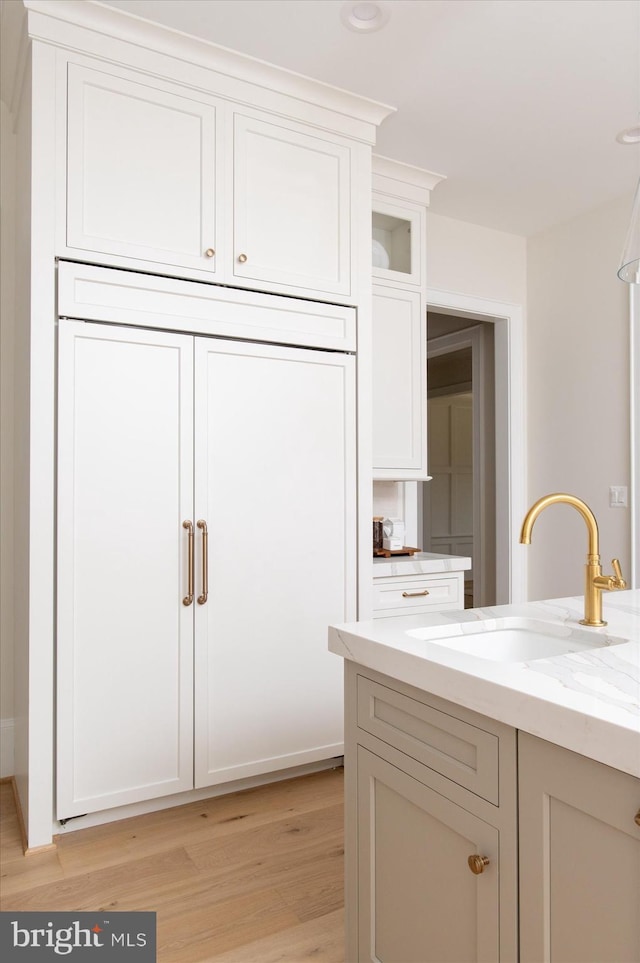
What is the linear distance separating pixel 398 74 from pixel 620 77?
86 cm

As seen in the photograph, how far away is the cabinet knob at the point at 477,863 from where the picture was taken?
103cm

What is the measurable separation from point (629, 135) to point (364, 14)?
148 cm

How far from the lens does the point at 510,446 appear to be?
4.11 meters

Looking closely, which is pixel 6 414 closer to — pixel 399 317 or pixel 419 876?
pixel 399 317

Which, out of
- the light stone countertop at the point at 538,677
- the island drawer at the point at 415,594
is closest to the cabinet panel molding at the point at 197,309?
the island drawer at the point at 415,594

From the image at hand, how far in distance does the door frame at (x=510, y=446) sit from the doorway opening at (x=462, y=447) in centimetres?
43

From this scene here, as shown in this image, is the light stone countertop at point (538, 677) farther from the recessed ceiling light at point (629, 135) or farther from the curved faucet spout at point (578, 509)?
the recessed ceiling light at point (629, 135)

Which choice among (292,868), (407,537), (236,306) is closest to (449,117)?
(236,306)

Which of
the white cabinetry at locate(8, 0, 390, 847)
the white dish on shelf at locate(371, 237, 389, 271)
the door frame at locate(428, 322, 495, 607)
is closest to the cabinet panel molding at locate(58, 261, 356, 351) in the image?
the white cabinetry at locate(8, 0, 390, 847)

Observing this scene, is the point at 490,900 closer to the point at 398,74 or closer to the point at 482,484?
the point at 398,74

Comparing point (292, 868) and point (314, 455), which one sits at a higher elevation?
point (314, 455)

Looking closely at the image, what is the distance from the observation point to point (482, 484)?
15.2 feet

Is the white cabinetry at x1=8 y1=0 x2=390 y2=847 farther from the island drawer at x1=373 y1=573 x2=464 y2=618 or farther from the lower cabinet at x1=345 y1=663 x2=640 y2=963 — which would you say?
the lower cabinet at x1=345 y1=663 x2=640 y2=963

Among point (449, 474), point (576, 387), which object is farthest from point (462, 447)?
point (576, 387)
